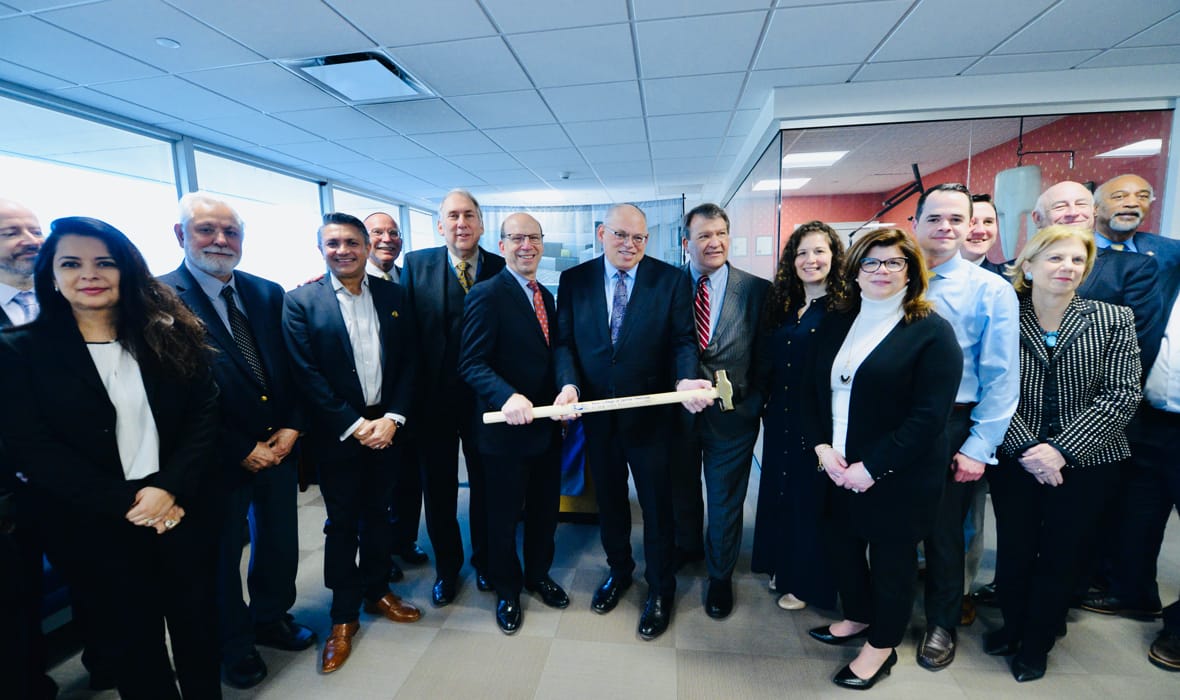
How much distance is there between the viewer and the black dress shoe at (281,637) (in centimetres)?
191

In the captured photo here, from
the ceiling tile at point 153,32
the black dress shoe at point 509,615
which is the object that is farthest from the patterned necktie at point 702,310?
the ceiling tile at point 153,32

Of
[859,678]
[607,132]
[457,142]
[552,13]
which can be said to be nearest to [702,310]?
[859,678]

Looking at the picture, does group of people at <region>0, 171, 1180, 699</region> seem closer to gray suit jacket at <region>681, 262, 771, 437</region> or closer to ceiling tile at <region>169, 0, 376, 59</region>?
gray suit jacket at <region>681, 262, 771, 437</region>

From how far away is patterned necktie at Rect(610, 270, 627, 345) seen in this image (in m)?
1.92

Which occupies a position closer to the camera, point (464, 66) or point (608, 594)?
point (608, 594)

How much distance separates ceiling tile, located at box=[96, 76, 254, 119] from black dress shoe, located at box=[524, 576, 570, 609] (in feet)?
12.6

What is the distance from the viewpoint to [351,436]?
1797mm

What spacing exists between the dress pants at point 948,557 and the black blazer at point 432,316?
2.00 metres

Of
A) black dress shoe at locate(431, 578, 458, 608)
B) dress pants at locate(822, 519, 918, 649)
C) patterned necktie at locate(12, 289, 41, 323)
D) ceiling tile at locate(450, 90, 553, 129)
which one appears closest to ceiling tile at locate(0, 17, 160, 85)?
patterned necktie at locate(12, 289, 41, 323)

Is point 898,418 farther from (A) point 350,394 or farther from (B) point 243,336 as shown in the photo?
(B) point 243,336

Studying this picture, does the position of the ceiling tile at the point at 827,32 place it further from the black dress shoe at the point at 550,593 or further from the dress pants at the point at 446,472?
the black dress shoe at the point at 550,593

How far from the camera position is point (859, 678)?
1.69 meters

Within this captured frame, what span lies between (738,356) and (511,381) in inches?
37.8

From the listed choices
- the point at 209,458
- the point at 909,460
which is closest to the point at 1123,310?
the point at 909,460
